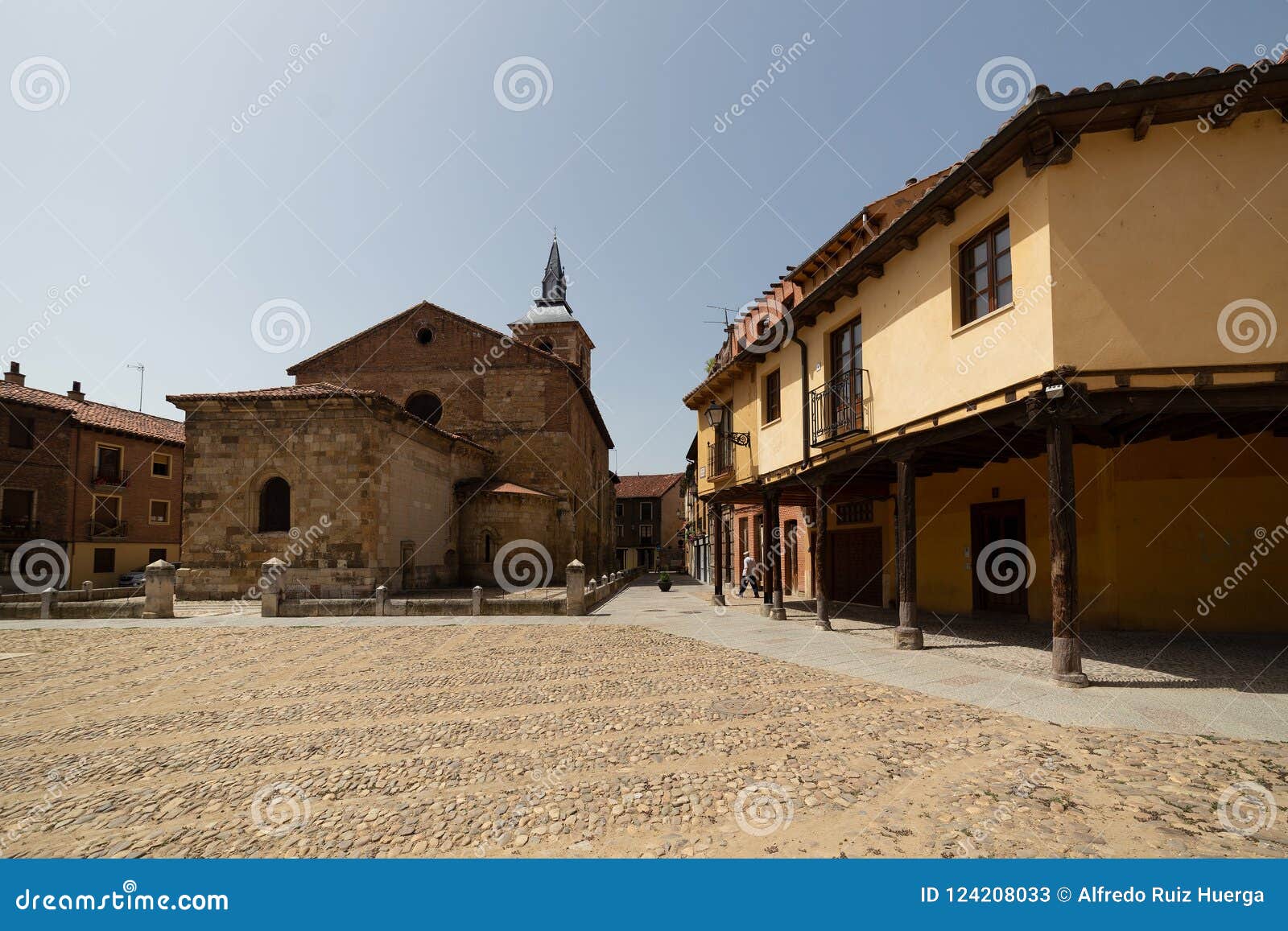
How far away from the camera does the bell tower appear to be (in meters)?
41.7

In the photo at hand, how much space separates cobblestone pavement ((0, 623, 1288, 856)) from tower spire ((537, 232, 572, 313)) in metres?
42.3

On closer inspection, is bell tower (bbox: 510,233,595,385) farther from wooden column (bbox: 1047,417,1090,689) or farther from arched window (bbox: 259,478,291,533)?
wooden column (bbox: 1047,417,1090,689)

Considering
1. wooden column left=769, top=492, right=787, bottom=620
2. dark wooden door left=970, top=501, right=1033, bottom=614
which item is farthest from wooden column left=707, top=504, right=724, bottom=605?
Answer: dark wooden door left=970, top=501, right=1033, bottom=614

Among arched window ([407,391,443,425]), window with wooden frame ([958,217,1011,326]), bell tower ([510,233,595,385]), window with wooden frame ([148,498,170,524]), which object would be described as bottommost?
window with wooden frame ([148,498,170,524])

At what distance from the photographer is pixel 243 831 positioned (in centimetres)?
368

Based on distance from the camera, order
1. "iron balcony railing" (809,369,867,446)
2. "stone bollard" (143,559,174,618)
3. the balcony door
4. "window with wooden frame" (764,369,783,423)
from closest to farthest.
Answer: "iron balcony railing" (809,369,867,446), the balcony door, "window with wooden frame" (764,369,783,423), "stone bollard" (143,559,174,618)

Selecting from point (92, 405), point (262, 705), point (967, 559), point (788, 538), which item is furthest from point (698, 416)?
point (92, 405)

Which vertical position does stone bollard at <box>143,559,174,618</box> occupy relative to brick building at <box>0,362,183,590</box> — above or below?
below

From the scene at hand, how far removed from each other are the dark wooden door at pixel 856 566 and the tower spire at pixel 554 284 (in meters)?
33.7

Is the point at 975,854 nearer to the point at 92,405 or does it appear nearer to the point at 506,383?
the point at 506,383

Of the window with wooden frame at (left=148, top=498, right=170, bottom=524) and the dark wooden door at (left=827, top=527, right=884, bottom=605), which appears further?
the window with wooden frame at (left=148, top=498, right=170, bottom=524)

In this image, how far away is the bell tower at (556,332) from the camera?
41.7 m

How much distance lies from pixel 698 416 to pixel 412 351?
56.4 ft

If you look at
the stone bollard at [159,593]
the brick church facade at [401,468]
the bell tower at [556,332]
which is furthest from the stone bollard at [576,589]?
the bell tower at [556,332]
